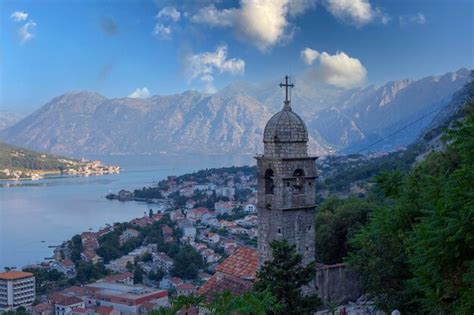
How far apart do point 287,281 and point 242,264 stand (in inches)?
103

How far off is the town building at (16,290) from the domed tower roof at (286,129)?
67.9 ft

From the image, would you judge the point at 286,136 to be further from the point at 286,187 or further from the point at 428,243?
the point at 428,243

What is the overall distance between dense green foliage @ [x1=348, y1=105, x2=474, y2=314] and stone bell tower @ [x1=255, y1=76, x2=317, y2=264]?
1008 mm

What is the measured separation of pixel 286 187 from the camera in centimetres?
867

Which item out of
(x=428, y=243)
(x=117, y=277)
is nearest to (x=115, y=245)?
(x=117, y=277)

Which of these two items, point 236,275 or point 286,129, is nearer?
point 286,129

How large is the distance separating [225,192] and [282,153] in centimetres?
6063

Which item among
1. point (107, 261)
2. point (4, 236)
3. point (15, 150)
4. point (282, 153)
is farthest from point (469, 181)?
point (15, 150)

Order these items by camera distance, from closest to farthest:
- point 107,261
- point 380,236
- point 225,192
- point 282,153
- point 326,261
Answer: point 380,236 → point 282,153 → point 326,261 → point 107,261 → point 225,192

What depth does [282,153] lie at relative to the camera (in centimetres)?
875

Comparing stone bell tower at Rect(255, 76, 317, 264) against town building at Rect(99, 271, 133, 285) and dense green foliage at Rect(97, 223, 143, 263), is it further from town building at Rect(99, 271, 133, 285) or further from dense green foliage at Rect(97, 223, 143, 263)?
dense green foliage at Rect(97, 223, 143, 263)

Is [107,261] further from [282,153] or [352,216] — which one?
[282,153]

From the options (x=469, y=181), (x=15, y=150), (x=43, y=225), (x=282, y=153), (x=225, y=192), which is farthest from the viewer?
(x=15, y=150)

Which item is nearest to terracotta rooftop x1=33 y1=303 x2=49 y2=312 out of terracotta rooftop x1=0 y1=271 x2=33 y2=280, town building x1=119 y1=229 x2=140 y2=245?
terracotta rooftop x1=0 y1=271 x2=33 y2=280
